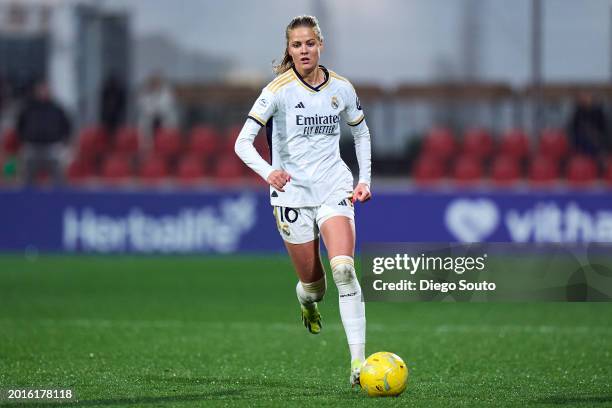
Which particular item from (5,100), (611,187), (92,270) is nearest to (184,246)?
(92,270)

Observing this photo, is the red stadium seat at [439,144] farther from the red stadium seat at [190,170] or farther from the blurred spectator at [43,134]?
the blurred spectator at [43,134]

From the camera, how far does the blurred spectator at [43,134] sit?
18891 mm

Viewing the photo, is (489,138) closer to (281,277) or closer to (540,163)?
(540,163)

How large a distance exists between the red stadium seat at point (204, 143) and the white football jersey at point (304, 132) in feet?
42.2

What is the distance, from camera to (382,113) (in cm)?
2020

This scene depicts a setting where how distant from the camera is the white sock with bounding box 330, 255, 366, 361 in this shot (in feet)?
23.9

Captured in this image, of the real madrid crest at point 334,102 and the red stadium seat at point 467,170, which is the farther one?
the red stadium seat at point 467,170

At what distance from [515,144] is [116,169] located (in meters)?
6.68

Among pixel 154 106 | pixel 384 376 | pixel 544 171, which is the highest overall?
pixel 154 106

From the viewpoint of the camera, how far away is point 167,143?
20344 millimetres

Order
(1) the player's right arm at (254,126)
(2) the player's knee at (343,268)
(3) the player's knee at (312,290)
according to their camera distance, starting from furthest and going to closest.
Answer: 1. (3) the player's knee at (312,290)
2. (1) the player's right arm at (254,126)
3. (2) the player's knee at (343,268)

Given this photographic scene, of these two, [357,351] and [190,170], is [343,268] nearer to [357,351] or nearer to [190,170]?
[357,351]

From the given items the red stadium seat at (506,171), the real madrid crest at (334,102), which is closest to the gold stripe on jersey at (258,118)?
the real madrid crest at (334,102)

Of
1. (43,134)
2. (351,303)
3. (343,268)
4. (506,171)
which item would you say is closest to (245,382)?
(351,303)
